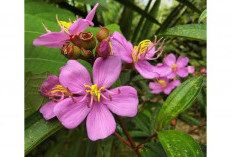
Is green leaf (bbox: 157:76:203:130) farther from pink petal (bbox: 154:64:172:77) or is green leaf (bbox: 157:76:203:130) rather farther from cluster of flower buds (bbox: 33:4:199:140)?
cluster of flower buds (bbox: 33:4:199:140)

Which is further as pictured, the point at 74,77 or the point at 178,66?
the point at 178,66

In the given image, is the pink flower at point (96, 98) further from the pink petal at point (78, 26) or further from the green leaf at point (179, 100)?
the green leaf at point (179, 100)

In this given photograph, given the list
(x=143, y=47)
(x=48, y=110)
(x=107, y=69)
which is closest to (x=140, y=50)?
(x=143, y=47)

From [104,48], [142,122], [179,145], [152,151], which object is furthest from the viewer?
[142,122]

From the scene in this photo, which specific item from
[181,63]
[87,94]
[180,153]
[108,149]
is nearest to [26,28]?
[87,94]

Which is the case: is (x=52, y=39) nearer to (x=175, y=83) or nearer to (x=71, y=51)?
(x=71, y=51)

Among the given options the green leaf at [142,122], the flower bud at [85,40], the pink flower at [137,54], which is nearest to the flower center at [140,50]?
the pink flower at [137,54]
